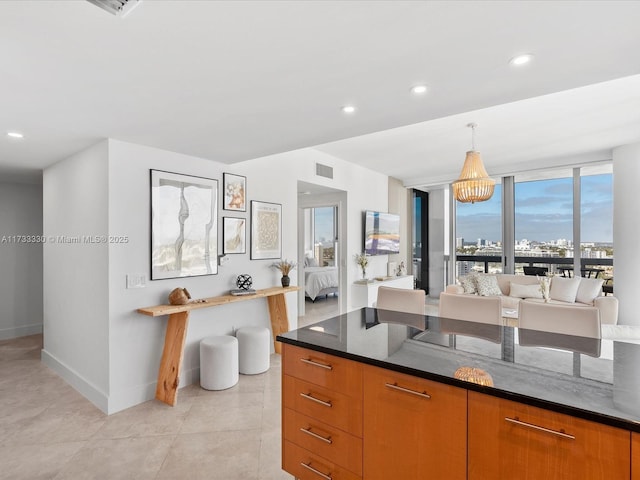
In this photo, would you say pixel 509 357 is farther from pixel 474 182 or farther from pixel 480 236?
pixel 480 236

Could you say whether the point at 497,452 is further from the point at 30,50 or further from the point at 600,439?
the point at 30,50

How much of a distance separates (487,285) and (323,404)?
197 inches

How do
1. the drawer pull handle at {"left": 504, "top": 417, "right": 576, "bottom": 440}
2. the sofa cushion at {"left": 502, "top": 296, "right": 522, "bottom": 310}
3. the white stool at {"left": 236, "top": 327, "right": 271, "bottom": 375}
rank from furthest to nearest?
the sofa cushion at {"left": 502, "top": 296, "right": 522, "bottom": 310} < the white stool at {"left": 236, "top": 327, "right": 271, "bottom": 375} < the drawer pull handle at {"left": 504, "top": 417, "right": 576, "bottom": 440}

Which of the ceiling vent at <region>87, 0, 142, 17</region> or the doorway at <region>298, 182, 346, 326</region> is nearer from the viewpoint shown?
the ceiling vent at <region>87, 0, 142, 17</region>

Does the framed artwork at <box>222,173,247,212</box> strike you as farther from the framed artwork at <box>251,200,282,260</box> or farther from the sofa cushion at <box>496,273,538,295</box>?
the sofa cushion at <box>496,273,538,295</box>

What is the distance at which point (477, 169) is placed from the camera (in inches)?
165

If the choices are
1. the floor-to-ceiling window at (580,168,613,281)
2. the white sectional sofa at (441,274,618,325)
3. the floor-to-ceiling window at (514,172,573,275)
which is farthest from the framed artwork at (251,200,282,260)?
the floor-to-ceiling window at (580,168,613,281)

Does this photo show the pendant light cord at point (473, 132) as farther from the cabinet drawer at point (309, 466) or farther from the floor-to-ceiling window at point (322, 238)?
the floor-to-ceiling window at point (322, 238)

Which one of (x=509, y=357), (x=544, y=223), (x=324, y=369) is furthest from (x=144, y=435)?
(x=544, y=223)

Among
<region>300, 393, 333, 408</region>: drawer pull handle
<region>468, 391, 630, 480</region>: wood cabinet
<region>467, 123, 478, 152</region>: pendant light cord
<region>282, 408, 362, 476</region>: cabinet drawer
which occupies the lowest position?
<region>282, 408, 362, 476</region>: cabinet drawer

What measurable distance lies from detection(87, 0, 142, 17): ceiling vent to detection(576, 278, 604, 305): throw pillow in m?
6.36

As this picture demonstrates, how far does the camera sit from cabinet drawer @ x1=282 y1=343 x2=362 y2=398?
163 cm

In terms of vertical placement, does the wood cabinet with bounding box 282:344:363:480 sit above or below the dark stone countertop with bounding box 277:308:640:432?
below

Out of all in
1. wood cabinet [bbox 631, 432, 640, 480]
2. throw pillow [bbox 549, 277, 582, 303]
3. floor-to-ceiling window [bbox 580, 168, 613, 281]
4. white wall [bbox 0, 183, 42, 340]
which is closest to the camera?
wood cabinet [bbox 631, 432, 640, 480]
